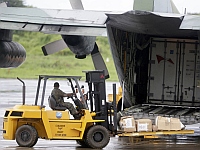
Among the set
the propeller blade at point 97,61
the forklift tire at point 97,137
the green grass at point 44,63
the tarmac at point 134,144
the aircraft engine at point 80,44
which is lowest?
the tarmac at point 134,144

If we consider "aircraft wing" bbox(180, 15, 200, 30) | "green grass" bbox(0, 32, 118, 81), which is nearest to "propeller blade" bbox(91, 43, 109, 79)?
"aircraft wing" bbox(180, 15, 200, 30)

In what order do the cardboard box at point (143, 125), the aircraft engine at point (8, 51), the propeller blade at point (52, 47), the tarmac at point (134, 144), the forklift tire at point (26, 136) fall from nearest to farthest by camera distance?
the forklift tire at point (26, 136), the tarmac at point (134, 144), the cardboard box at point (143, 125), the aircraft engine at point (8, 51), the propeller blade at point (52, 47)

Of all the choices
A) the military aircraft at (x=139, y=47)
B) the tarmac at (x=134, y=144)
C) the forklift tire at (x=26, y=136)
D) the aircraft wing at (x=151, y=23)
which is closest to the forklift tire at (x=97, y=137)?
the tarmac at (x=134, y=144)

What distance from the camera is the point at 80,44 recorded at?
17.8 meters

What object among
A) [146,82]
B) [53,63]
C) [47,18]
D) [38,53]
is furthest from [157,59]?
[38,53]

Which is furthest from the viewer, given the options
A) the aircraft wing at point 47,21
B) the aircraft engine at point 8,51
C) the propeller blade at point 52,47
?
the propeller blade at point 52,47

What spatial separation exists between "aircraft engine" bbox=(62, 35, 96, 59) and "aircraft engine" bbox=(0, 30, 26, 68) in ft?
5.39

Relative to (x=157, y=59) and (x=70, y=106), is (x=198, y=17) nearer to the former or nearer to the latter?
(x=70, y=106)

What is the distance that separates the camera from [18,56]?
18.7 m

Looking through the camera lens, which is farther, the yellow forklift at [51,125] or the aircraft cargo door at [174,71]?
the aircraft cargo door at [174,71]

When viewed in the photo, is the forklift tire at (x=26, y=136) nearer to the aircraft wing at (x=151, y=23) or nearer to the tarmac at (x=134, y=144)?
the tarmac at (x=134, y=144)

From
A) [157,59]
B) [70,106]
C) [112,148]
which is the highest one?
[157,59]

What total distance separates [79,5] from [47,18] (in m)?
4.11

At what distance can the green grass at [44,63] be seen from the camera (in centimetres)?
4672
